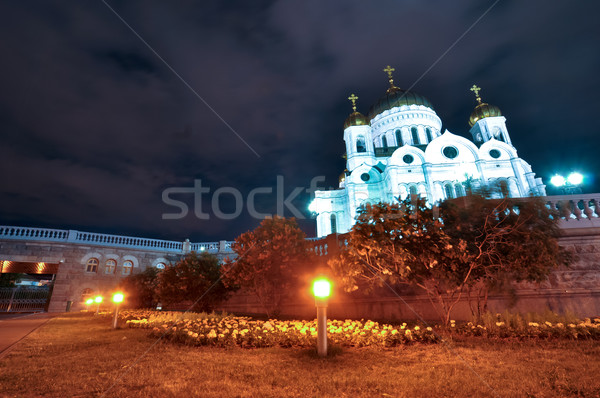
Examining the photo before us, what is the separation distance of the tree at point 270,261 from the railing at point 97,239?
11789 mm

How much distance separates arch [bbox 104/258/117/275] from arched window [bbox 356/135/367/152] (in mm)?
32302

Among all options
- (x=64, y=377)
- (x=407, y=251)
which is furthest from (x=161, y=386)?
(x=407, y=251)

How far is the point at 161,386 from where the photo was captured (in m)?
3.73

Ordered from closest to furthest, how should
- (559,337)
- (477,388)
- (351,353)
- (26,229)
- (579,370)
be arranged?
(477,388), (579,370), (351,353), (559,337), (26,229)

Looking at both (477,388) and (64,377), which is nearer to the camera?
(477,388)

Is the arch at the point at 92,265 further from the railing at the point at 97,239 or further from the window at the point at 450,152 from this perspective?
the window at the point at 450,152

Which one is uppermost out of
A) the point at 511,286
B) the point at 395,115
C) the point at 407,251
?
the point at 395,115

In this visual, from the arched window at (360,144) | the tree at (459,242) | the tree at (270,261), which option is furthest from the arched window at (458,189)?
the tree at (459,242)

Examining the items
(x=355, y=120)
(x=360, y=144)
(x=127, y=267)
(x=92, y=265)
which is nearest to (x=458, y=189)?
(x=360, y=144)

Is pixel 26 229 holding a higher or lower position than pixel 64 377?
higher

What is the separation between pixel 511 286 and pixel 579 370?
17.5 feet

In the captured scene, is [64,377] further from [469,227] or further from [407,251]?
[469,227]

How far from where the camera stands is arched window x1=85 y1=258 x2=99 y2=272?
82.0 feet

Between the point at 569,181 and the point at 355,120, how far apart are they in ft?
82.6
